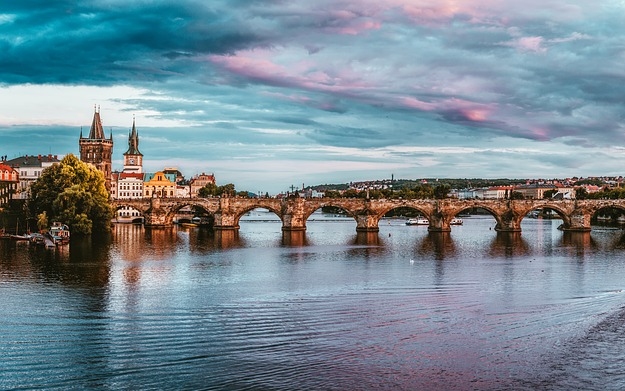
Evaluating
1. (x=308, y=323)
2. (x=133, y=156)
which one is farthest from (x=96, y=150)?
(x=308, y=323)

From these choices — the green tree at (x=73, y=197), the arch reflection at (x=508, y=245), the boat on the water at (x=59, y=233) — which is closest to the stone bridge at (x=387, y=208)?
the arch reflection at (x=508, y=245)

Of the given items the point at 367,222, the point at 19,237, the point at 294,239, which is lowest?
the point at 294,239

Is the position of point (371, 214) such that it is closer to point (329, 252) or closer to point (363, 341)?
point (329, 252)

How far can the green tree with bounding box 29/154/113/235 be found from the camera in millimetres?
71250

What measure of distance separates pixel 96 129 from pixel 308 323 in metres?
105

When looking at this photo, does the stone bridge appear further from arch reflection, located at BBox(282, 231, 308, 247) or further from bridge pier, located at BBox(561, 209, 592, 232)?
arch reflection, located at BBox(282, 231, 308, 247)

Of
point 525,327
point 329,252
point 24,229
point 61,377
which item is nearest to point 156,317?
point 61,377

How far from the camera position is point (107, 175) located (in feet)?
405

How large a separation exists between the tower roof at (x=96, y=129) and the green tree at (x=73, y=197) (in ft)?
155

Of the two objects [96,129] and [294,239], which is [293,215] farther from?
[96,129]

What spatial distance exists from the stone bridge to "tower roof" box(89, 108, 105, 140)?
36985 millimetres

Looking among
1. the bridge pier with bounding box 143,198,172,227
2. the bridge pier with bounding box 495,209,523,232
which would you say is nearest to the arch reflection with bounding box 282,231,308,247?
the bridge pier with bounding box 143,198,172,227

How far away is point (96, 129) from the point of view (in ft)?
410

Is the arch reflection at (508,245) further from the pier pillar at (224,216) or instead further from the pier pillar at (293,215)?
the pier pillar at (224,216)
